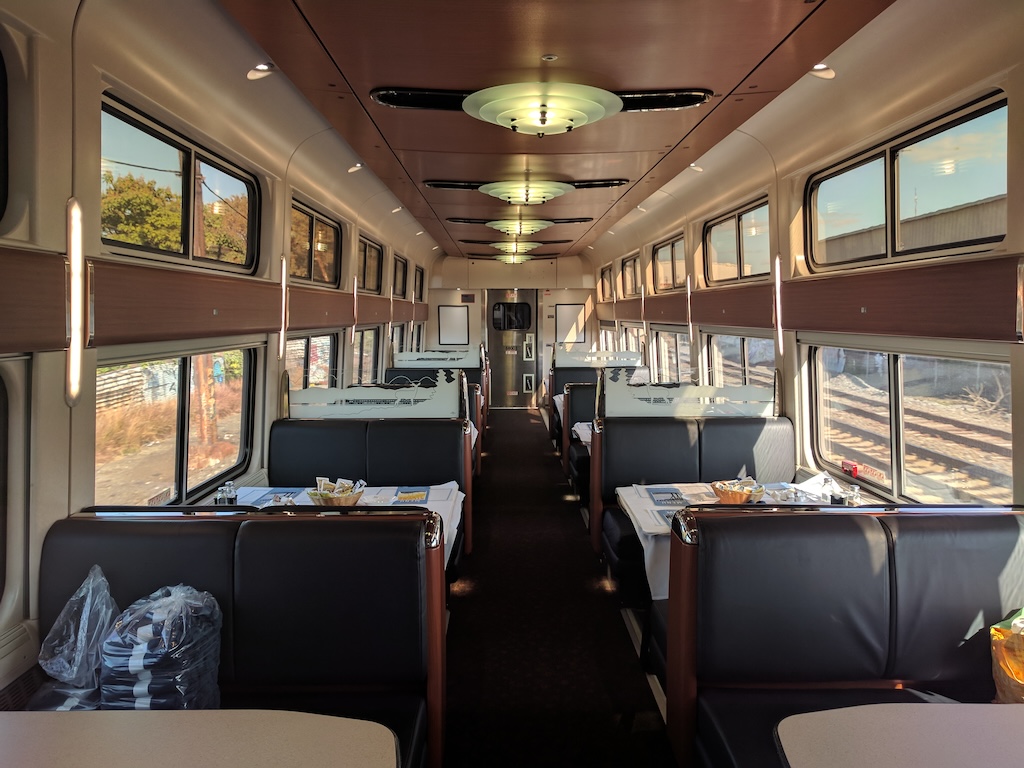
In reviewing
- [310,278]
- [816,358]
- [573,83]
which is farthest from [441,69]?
[310,278]

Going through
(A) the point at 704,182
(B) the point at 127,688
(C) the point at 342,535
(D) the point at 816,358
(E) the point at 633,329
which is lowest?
(B) the point at 127,688

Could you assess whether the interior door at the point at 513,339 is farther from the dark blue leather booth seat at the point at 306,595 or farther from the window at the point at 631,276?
the dark blue leather booth seat at the point at 306,595

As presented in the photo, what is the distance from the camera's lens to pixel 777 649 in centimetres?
196

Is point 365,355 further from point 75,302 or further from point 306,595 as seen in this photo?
point 306,595

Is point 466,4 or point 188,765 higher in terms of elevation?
point 466,4

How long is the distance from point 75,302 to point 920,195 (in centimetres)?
328

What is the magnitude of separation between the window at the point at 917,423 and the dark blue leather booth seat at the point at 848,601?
0.70m

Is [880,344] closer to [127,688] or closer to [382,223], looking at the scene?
[127,688]

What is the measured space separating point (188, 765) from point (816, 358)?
3737 mm

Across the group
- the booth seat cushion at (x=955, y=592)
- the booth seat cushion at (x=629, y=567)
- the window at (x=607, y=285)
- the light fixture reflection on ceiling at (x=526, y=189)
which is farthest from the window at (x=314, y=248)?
the window at (x=607, y=285)

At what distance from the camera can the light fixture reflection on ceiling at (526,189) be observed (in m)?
4.57

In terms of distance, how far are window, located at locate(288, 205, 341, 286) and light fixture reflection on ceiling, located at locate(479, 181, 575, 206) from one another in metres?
1.34

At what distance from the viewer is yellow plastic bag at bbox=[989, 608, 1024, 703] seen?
1.72 metres

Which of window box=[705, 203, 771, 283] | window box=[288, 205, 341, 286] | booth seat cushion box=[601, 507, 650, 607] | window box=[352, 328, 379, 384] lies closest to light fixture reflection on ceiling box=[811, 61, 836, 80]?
window box=[705, 203, 771, 283]
